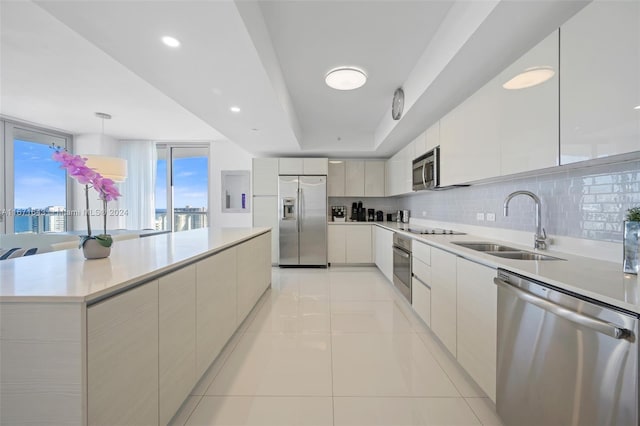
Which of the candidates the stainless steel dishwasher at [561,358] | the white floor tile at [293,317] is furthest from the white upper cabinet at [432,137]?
the white floor tile at [293,317]

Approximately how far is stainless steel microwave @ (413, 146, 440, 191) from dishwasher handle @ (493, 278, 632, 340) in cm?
172

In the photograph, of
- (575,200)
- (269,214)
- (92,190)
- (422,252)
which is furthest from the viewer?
(92,190)

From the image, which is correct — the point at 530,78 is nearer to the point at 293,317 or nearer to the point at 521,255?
the point at 521,255

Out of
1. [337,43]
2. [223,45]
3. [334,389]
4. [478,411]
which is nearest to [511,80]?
[337,43]

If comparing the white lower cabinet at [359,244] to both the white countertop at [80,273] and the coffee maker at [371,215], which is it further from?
the white countertop at [80,273]

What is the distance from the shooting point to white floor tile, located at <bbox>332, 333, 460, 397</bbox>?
5.16ft

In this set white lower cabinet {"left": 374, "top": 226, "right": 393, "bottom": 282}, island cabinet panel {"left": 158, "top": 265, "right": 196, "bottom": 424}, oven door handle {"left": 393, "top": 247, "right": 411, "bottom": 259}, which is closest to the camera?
island cabinet panel {"left": 158, "top": 265, "right": 196, "bottom": 424}

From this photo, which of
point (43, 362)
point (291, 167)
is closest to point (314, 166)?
point (291, 167)

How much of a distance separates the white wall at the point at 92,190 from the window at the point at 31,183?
0.48ft

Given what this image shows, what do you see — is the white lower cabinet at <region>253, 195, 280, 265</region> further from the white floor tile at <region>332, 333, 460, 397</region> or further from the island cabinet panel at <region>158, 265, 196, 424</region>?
the island cabinet panel at <region>158, 265, 196, 424</region>

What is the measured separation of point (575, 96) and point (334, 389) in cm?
208

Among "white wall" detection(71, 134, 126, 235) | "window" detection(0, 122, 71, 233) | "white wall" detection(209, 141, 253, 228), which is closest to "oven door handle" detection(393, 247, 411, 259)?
"white wall" detection(209, 141, 253, 228)

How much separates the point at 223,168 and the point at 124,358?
5284 mm

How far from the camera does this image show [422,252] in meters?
2.40
